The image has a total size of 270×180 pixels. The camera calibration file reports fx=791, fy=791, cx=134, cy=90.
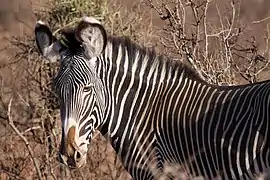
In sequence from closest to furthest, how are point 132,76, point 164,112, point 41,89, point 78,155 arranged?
point 78,155
point 164,112
point 132,76
point 41,89

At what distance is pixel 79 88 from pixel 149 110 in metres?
0.62

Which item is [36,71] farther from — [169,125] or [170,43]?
A: [169,125]

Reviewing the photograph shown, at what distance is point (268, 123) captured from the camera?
566 cm

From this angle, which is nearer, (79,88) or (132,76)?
(79,88)

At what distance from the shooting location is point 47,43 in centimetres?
631

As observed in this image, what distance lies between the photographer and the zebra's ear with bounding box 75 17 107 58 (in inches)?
234

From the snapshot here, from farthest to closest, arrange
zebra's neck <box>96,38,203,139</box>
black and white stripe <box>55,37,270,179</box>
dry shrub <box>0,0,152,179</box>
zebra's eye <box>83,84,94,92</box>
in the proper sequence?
dry shrub <box>0,0,152,179</box>
zebra's neck <box>96,38,203,139</box>
zebra's eye <box>83,84,94,92</box>
black and white stripe <box>55,37,270,179</box>

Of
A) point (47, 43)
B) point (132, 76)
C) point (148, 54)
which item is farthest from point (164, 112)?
point (47, 43)

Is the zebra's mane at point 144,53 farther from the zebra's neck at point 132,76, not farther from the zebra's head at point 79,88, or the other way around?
the zebra's head at point 79,88

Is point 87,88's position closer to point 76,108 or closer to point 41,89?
point 76,108

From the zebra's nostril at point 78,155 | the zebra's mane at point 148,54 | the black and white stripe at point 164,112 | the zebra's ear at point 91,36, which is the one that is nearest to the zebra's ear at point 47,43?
the black and white stripe at point 164,112

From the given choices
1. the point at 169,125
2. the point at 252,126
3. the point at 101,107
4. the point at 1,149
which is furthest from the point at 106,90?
the point at 1,149

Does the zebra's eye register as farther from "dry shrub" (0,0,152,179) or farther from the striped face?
"dry shrub" (0,0,152,179)

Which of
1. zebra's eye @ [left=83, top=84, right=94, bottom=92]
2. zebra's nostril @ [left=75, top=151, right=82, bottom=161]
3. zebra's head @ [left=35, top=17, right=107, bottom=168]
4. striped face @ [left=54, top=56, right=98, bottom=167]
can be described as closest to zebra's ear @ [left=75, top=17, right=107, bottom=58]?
zebra's head @ [left=35, top=17, right=107, bottom=168]
